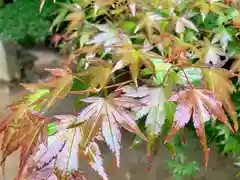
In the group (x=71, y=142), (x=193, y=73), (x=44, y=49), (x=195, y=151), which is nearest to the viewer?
(x=71, y=142)

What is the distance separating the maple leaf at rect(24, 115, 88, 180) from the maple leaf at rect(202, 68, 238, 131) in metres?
0.27

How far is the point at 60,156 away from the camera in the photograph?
1.91ft

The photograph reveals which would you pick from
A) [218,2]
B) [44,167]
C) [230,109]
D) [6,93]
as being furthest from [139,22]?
[6,93]

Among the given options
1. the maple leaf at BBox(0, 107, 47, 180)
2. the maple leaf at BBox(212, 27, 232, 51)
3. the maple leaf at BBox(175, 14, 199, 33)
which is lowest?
the maple leaf at BBox(0, 107, 47, 180)

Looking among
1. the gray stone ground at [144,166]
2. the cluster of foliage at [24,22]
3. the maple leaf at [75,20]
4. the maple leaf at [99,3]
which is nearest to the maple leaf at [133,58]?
the maple leaf at [99,3]

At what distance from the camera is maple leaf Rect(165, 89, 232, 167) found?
609mm

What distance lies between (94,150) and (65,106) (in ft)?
4.13

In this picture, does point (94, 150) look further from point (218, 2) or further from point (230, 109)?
point (218, 2)

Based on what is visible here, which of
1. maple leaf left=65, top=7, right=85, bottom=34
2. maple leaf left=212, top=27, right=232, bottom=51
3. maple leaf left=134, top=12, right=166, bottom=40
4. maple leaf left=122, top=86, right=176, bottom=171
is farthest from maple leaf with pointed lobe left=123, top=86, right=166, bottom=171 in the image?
maple leaf left=65, top=7, right=85, bottom=34

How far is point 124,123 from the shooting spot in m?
0.61

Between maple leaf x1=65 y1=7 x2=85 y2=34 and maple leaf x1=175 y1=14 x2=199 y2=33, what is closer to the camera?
maple leaf x1=175 y1=14 x2=199 y2=33

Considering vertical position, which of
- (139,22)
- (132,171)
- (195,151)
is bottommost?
(132,171)

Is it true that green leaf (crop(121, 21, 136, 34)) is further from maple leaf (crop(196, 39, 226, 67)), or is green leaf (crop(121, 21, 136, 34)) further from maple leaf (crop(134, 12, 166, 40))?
maple leaf (crop(196, 39, 226, 67))

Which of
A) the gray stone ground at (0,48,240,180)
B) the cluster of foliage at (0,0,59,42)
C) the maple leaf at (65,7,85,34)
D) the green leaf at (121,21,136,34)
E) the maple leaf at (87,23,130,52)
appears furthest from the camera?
the cluster of foliage at (0,0,59,42)
